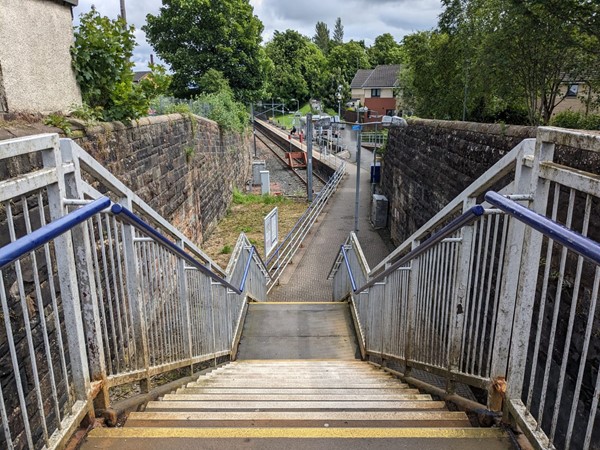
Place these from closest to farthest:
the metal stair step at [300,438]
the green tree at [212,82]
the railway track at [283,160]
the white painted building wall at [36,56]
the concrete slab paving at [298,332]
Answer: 1. the metal stair step at [300,438]
2. the white painted building wall at [36,56]
3. the concrete slab paving at [298,332]
4. the green tree at [212,82]
5. the railway track at [283,160]

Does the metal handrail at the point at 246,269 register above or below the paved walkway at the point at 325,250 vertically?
above

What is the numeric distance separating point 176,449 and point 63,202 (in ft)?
4.17

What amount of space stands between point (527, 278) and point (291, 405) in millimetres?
1635

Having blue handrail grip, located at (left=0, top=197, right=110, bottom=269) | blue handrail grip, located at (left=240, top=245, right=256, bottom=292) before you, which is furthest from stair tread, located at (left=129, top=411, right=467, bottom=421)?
blue handrail grip, located at (left=240, top=245, right=256, bottom=292)

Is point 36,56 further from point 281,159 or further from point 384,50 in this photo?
point 384,50

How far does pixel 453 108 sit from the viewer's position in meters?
11.1

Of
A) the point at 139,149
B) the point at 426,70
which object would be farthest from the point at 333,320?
the point at 426,70

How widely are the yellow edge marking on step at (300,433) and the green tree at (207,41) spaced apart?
74.7 ft

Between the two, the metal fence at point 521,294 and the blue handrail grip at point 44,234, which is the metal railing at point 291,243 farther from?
the blue handrail grip at point 44,234

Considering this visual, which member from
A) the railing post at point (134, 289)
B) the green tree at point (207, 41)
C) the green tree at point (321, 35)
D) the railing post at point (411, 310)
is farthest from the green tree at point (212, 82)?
the green tree at point (321, 35)

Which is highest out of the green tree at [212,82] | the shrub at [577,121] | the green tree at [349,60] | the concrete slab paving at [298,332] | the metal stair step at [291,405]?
the green tree at [349,60]

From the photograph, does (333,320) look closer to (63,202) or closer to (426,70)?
(63,202)

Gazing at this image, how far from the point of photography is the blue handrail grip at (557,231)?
4.25 ft

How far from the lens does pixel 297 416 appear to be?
2.56 m
